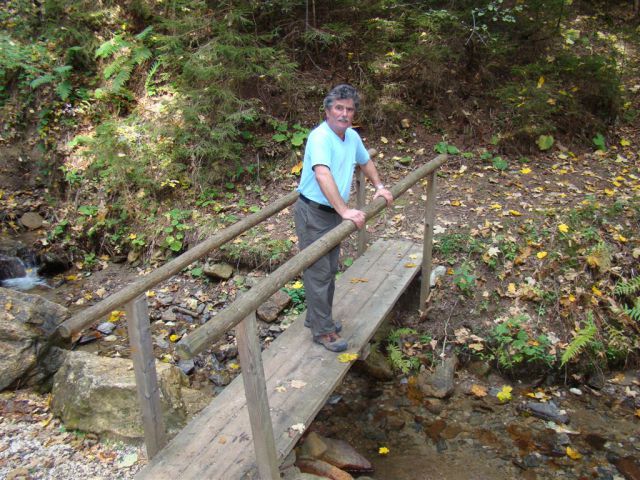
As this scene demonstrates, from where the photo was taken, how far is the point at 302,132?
7.78m

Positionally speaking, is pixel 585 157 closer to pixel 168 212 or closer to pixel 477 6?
pixel 477 6

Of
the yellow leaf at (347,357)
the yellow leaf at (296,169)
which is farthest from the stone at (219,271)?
the yellow leaf at (347,357)

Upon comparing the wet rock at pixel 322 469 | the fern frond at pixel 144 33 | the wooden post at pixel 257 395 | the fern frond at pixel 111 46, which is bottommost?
the wet rock at pixel 322 469

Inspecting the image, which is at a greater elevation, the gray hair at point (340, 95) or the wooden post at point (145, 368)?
the gray hair at point (340, 95)

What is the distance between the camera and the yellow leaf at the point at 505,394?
15.3 feet

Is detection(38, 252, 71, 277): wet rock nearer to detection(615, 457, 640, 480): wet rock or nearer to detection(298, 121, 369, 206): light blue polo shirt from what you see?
detection(298, 121, 369, 206): light blue polo shirt

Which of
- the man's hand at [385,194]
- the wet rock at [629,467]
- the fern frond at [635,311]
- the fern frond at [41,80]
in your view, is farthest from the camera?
the fern frond at [41,80]

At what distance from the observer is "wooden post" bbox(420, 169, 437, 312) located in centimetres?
504

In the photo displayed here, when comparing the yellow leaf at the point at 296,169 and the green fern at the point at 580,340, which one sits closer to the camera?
the green fern at the point at 580,340

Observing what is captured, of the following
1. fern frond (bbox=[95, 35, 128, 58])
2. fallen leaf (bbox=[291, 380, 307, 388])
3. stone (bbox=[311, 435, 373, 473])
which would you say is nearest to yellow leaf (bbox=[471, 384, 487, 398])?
stone (bbox=[311, 435, 373, 473])

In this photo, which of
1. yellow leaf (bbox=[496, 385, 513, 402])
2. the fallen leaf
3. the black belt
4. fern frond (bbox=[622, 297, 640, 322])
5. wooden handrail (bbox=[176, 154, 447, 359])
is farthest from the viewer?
fern frond (bbox=[622, 297, 640, 322])

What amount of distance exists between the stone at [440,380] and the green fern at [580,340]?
3.41 feet

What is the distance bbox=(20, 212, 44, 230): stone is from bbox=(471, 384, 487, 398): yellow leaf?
7298 millimetres

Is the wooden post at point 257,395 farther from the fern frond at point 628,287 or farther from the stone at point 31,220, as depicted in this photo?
the stone at point 31,220
